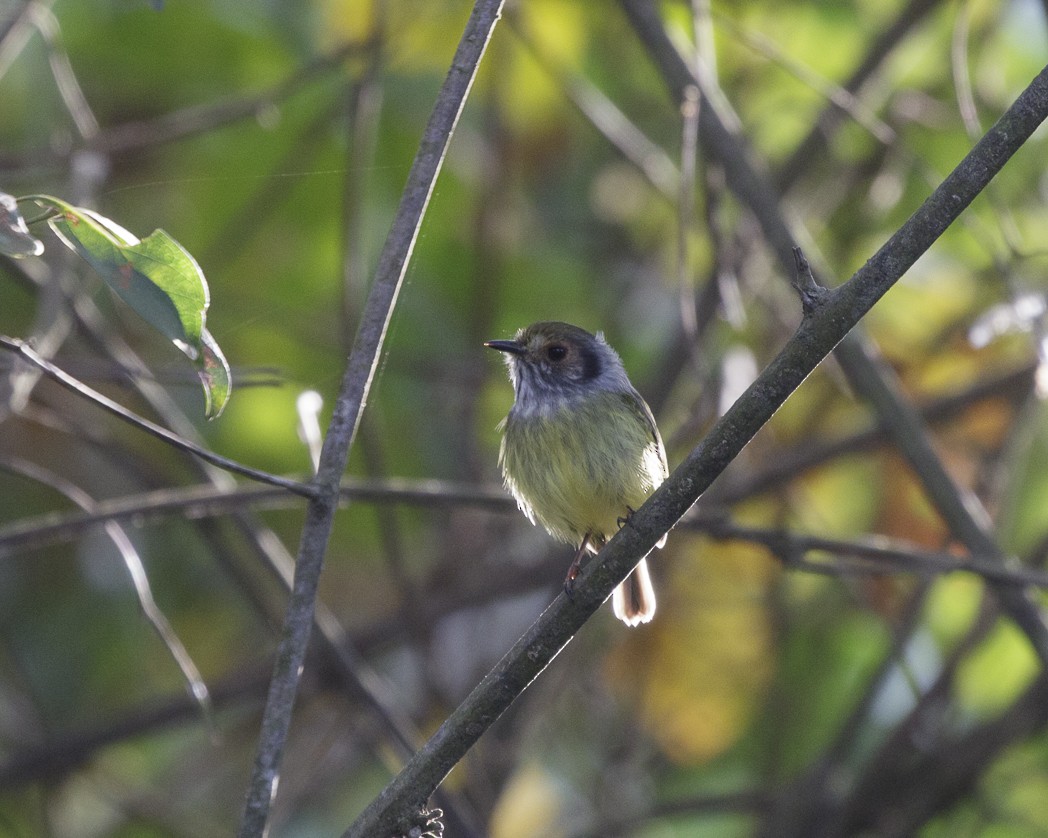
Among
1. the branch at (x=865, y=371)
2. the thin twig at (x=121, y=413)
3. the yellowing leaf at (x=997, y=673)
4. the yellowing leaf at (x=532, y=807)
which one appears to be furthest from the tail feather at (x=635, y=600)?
the thin twig at (x=121, y=413)

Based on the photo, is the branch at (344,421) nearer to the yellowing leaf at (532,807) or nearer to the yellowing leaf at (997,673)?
the yellowing leaf at (532,807)

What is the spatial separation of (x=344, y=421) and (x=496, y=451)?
11.9ft

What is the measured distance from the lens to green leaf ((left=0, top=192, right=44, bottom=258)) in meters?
1.82

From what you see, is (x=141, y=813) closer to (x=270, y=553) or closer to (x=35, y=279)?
(x=270, y=553)

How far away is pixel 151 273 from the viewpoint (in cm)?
196

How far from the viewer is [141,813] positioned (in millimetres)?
4742

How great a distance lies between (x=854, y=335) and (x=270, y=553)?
1.76 m

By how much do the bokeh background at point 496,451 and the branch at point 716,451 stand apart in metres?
2.50

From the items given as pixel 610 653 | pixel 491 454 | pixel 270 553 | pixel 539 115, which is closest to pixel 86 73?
pixel 539 115

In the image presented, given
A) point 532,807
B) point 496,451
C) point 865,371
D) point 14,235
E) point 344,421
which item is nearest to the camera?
point 14,235

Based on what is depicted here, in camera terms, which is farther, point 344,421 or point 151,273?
point 344,421

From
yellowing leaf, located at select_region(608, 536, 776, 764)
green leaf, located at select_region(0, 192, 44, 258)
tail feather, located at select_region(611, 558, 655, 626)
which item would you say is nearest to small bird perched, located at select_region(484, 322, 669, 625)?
tail feather, located at select_region(611, 558, 655, 626)

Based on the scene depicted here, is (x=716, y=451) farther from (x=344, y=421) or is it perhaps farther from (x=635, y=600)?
(x=635, y=600)

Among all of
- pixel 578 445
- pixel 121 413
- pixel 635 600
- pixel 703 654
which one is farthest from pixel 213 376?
pixel 703 654
